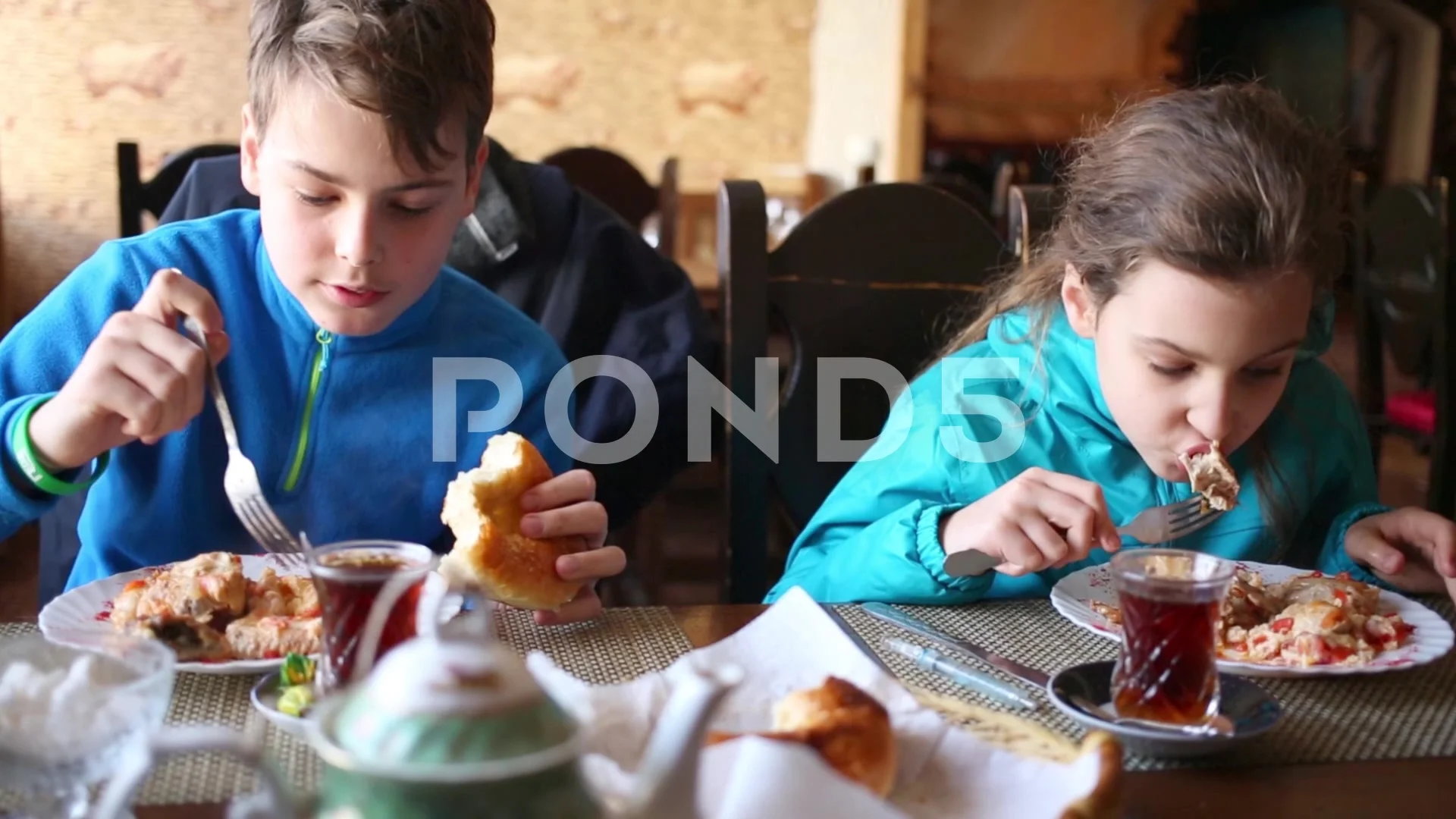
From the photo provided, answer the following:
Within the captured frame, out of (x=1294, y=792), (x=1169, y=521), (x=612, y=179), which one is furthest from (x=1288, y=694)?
(x=612, y=179)

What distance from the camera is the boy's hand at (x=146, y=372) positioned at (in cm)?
109

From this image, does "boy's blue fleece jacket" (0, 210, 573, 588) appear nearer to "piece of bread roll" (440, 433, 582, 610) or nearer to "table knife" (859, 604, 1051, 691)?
"piece of bread roll" (440, 433, 582, 610)

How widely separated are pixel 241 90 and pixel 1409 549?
4288 millimetres

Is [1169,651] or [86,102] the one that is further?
[86,102]

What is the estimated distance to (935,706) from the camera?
931 mm

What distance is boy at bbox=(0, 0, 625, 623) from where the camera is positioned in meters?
1.16

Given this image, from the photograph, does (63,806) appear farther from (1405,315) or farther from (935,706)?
(1405,315)

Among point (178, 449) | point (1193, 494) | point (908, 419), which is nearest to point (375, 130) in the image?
point (178, 449)

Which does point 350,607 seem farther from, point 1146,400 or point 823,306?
point 823,306

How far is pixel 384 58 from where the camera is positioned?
51.4 inches

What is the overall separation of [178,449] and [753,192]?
733 millimetres

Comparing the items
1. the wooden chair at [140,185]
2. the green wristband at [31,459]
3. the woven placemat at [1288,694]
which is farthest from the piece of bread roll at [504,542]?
the wooden chair at [140,185]

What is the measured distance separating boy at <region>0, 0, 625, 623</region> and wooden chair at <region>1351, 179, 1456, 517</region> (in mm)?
1506

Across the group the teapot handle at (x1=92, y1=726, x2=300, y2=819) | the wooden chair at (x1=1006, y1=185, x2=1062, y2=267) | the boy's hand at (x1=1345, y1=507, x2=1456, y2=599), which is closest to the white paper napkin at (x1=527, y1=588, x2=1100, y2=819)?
the teapot handle at (x1=92, y1=726, x2=300, y2=819)
